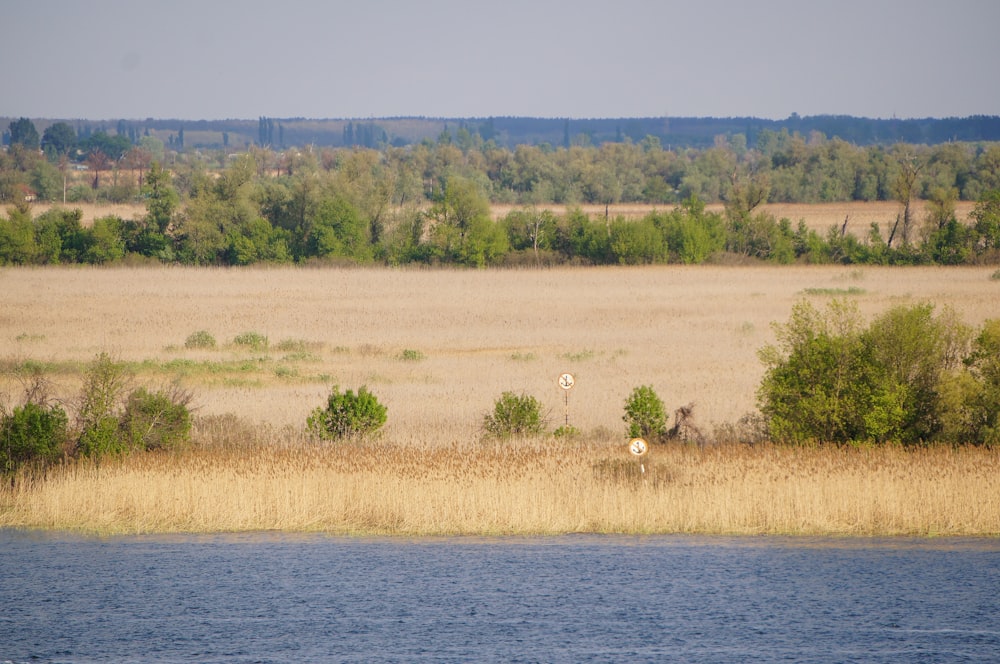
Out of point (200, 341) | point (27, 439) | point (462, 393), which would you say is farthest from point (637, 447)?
point (200, 341)

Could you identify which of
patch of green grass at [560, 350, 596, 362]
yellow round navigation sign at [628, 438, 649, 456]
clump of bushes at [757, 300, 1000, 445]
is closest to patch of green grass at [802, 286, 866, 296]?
patch of green grass at [560, 350, 596, 362]

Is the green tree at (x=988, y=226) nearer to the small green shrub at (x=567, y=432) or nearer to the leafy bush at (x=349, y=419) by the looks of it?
the small green shrub at (x=567, y=432)

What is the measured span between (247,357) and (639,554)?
85.3 feet

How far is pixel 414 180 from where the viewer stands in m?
123

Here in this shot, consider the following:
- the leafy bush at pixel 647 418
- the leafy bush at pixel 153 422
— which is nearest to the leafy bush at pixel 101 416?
the leafy bush at pixel 153 422

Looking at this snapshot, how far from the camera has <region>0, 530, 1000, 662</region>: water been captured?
50.9 ft

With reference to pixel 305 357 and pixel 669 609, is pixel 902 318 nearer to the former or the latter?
pixel 669 609

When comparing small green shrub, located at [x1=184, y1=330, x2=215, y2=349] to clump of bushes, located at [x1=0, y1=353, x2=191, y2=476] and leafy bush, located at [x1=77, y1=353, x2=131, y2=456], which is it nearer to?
clump of bushes, located at [x1=0, y1=353, x2=191, y2=476]

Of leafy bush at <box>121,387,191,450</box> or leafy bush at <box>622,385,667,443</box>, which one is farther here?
leafy bush at <box>622,385,667,443</box>

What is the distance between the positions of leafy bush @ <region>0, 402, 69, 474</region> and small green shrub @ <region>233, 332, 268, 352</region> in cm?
2158

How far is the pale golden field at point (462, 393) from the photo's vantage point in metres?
21.0

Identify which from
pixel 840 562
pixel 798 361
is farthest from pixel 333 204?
pixel 840 562

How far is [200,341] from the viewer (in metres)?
45.2

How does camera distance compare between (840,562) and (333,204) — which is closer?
(840,562)
